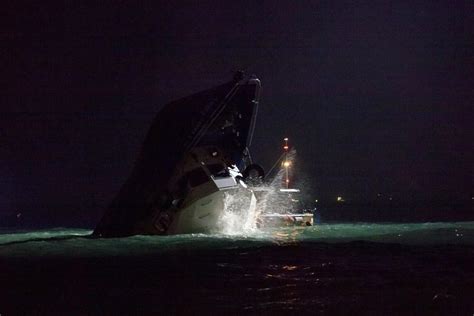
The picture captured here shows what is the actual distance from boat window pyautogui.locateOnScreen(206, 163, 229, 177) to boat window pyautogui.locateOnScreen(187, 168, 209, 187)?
4.67ft

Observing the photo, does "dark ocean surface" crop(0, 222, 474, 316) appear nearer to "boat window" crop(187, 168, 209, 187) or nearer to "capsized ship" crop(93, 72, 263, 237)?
"capsized ship" crop(93, 72, 263, 237)

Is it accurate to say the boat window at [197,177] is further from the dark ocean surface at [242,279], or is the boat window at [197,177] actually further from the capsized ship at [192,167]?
the dark ocean surface at [242,279]

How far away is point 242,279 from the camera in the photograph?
16.3 metres

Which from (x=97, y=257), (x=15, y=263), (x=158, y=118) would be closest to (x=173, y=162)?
(x=158, y=118)

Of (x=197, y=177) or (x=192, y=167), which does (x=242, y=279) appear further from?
(x=192, y=167)

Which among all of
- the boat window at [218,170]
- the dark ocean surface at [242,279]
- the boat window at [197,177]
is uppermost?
→ the boat window at [218,170]

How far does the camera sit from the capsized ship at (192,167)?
33.1 m

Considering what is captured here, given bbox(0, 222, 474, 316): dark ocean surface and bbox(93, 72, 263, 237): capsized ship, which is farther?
bbox(93, 72, 263, 237): capsized ship

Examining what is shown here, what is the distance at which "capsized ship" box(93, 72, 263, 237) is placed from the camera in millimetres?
33094

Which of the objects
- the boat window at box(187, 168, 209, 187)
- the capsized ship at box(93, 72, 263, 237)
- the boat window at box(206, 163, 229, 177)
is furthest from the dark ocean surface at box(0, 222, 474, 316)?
the boat window at box(206, 163, 229, 177)

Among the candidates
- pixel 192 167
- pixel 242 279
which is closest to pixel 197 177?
pixel 192 167

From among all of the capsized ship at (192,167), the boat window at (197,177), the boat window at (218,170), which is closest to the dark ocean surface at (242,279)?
the capsized ship at (192,167)

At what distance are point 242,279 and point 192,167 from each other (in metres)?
17.8

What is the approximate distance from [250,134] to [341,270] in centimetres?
2156
